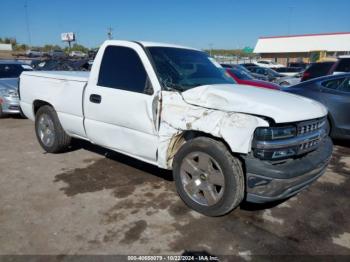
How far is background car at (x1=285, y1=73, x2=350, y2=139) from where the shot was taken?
5.91m

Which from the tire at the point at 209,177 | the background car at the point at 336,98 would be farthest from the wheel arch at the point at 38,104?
the background car at the point at 336,98

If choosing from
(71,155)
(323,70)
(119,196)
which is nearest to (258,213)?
(119,196)

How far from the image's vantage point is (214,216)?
342 cm

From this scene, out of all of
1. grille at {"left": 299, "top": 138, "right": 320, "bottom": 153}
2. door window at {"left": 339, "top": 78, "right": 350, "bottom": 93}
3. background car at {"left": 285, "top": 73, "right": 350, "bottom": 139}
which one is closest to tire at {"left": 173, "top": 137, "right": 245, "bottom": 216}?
grille at {"left": 299, "top": 138, "right": 320, "bottom": 153}

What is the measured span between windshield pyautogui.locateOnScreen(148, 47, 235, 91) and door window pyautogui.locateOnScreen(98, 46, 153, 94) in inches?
8.4

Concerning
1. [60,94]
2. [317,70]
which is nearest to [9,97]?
[60,94]

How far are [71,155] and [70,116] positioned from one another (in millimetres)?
1032

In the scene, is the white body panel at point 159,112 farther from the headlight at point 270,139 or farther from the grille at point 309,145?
the grille at point 309,145

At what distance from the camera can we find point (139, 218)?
3.43m

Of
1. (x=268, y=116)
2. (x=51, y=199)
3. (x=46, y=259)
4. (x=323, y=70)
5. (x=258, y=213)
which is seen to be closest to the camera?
(x=46, y=259)

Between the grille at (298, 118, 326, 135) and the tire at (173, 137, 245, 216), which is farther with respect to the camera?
the grille at (298, 118, 326, 135)

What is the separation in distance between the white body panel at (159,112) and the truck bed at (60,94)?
0.05 ft

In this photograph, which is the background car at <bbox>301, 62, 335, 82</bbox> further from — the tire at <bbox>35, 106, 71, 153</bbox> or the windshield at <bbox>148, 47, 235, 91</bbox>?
the tire at <bbox>35, 106, 71, 153</bbox>

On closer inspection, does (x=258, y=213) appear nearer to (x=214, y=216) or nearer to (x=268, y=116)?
(x=214, y=216)
